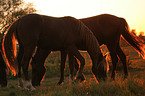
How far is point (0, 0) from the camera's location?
25406 millimetres

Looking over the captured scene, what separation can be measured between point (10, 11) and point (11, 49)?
25.1 m

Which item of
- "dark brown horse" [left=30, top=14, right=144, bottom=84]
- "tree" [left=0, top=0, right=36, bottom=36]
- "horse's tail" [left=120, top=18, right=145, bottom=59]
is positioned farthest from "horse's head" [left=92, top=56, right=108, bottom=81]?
"tree" [left=0, top=0, right=36, bottom=36]

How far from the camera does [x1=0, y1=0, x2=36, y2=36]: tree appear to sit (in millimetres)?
26345

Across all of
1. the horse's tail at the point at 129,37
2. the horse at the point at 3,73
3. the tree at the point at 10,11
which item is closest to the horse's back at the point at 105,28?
the horse's tail at the point at 129,37

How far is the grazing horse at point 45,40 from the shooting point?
15.5 feet

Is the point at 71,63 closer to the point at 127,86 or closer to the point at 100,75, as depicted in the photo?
the point at 100,75

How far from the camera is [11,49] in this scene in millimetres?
4805

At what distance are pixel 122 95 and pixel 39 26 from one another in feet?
10.4

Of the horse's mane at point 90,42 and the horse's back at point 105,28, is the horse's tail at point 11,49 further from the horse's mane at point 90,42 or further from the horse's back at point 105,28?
the horse's back at point 105,28

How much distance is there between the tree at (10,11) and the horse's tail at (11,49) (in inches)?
923

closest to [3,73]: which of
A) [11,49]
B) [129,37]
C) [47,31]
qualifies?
[11,49]

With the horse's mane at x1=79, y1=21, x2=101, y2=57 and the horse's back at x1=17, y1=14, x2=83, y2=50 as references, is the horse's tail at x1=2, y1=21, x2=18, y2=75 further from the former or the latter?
the horse's mane at x1=79, y1=21, x2=101, y2=57

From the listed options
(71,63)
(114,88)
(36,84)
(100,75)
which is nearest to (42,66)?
(36,84)

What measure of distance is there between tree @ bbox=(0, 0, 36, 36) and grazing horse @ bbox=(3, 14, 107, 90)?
23464 mm
